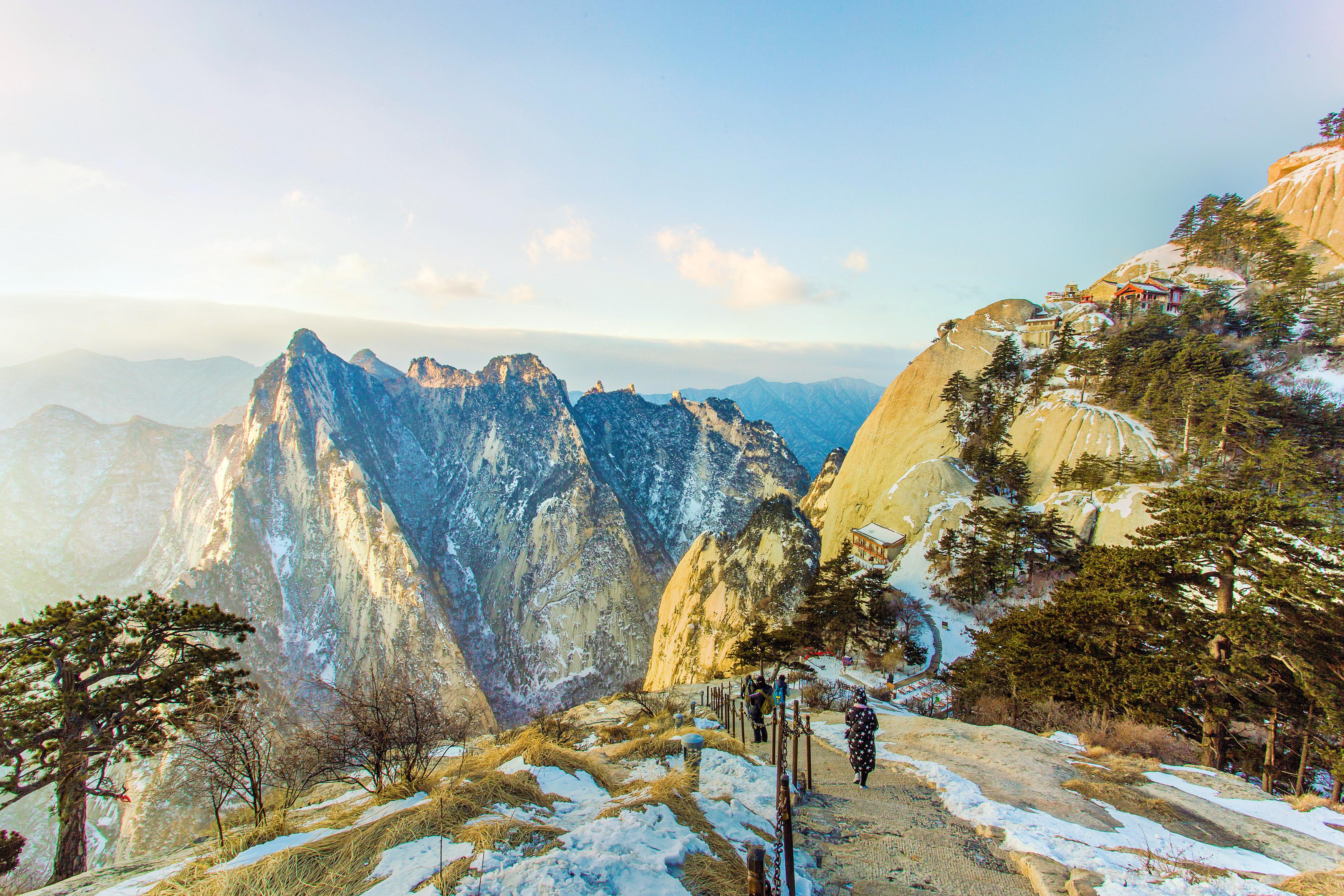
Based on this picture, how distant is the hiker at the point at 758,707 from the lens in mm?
11961

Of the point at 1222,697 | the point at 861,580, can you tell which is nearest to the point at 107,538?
the point at 861,580

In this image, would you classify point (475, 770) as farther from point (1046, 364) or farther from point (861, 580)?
point (1046, 364)

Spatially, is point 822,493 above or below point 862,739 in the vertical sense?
below

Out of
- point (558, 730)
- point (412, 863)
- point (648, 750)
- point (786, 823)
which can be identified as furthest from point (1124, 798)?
point (558, 730)

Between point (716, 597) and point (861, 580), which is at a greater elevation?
point (861, 580)

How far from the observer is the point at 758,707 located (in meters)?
12.0

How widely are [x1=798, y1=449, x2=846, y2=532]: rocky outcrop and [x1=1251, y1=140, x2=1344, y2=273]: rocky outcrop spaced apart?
192ft

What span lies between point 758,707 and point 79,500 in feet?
612

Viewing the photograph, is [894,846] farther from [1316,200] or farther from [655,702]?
[1316,200]

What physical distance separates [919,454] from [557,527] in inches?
2883

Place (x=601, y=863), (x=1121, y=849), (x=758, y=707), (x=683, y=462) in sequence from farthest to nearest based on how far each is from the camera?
(x=683, y=462)
(x=758, y=707)
(x=1121, y=849)
(x=601, y=863)

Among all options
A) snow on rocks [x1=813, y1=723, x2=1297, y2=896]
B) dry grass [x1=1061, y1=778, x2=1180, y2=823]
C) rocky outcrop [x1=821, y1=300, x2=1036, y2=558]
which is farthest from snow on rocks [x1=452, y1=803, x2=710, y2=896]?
rocky outcrop [x1=821, y1=300, x2=1036, y2=558]

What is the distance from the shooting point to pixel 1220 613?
14.7 metres

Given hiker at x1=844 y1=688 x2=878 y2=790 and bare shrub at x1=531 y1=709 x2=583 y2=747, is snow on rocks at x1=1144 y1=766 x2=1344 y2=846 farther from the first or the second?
bare shrub at x1=531 y1=709 x2=583 y2=747
